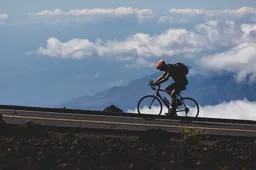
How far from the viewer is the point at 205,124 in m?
14.6

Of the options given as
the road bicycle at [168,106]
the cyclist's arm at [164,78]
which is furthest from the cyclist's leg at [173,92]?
the cyclist's arm at [164,78]

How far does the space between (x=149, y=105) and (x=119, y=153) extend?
23.0ft

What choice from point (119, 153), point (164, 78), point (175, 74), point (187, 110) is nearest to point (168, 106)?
point (187, 110)

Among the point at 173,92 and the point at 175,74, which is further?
the point at 173,92

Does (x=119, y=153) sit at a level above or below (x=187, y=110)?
below

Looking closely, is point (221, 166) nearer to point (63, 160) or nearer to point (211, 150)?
point (211, 150)

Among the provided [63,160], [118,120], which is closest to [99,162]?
[63,160]

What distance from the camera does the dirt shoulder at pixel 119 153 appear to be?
8219 mm

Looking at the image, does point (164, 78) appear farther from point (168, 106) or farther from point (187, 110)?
point (187, 110)

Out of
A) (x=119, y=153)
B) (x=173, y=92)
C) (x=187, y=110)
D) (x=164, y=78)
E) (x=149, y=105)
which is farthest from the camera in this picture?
(x=149, y=105)

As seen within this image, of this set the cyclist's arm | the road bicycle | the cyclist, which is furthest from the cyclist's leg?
the cyclist's arm

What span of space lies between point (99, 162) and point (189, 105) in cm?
727

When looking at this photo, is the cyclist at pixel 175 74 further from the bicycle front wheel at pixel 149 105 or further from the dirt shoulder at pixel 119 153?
the dirt shoulder at pixel 119 153

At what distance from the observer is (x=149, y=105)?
51.9 ft
